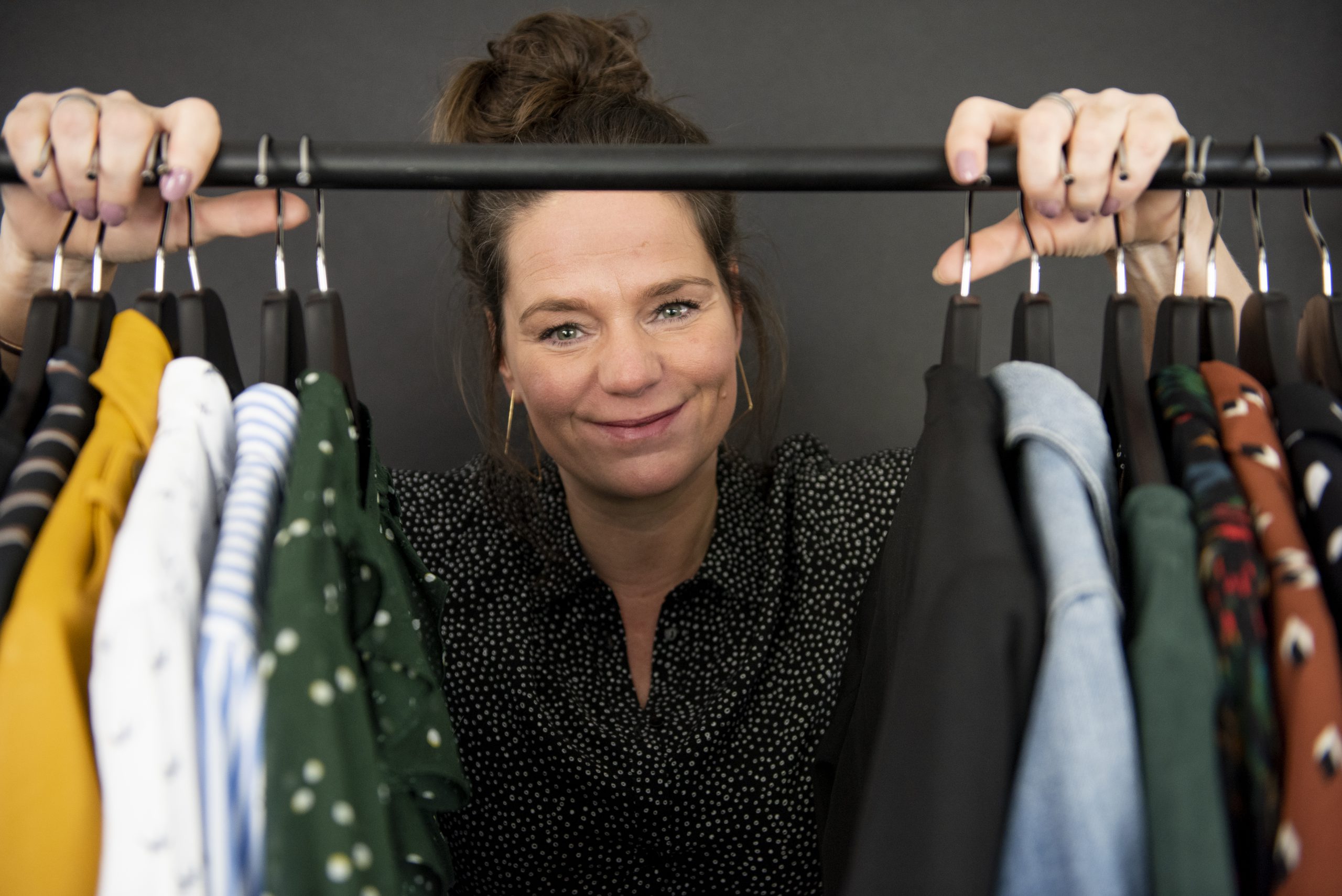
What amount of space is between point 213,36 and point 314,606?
1.56 metres

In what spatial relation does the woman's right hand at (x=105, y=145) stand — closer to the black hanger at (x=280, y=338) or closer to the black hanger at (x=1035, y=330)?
the black hanger at (x=280, y=338)

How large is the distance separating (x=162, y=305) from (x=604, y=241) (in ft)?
1.81

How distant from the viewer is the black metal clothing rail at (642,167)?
2.41 feet

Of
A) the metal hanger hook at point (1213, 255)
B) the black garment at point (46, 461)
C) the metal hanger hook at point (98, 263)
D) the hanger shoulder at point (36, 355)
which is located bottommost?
the black garment at point (46, 461)

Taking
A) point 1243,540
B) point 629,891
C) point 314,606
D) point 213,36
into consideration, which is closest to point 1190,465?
point 1243,540

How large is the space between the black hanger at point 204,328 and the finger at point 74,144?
72 millimetres

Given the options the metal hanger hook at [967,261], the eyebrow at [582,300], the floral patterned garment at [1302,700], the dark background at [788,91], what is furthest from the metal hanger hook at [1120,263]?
the dark background at [788,91]

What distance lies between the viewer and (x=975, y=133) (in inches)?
30.1

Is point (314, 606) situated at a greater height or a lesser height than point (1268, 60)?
lesser

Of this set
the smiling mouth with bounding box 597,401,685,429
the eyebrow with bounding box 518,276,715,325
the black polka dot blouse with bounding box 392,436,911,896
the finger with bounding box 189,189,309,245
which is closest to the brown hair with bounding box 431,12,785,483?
the eyebrow with bounding box 518,276,715,325

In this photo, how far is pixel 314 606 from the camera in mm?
556

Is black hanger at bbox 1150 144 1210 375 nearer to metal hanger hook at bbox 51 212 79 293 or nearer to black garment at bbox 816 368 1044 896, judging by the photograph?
black garment at bbox 816 368 1044 896

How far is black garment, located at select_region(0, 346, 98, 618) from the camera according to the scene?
57 cm

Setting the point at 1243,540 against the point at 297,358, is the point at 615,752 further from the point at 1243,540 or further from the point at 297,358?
the point at 1243,540
